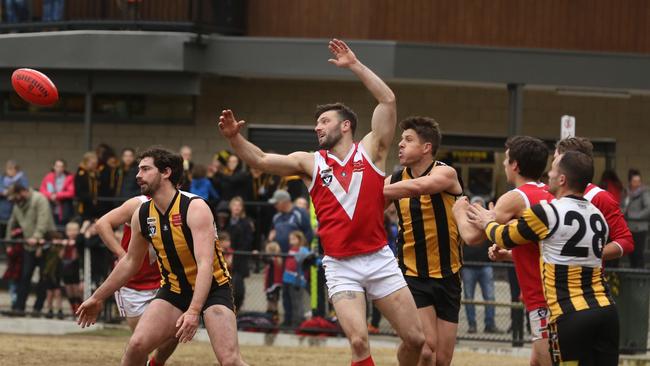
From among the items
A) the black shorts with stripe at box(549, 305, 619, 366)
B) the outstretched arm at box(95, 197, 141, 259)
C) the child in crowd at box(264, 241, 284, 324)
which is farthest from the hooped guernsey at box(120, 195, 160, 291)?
the child in crowd at box(264, 241, 284, 324)

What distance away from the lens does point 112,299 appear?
1755 centimetres

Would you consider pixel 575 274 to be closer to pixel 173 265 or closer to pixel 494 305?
pixel 173 265

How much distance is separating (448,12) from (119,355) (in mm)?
9943

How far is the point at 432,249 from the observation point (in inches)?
401

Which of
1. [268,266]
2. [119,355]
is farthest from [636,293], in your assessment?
[119,355]

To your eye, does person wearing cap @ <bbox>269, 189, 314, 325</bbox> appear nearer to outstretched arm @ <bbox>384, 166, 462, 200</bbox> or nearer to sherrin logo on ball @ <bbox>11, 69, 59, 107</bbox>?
sherrin logo on ball @ <bbox>11, 69, 59, 107</bbox>

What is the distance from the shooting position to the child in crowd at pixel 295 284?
16.6 m

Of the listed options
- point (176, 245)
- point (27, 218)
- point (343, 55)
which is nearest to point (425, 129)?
point (343, 55)

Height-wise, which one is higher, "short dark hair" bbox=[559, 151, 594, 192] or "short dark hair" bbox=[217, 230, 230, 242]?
"short dark hair" bbox=[559, 151, 594, 192]

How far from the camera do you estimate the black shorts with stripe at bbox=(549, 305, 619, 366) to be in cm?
794

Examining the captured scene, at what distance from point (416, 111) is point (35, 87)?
11374 millimetres

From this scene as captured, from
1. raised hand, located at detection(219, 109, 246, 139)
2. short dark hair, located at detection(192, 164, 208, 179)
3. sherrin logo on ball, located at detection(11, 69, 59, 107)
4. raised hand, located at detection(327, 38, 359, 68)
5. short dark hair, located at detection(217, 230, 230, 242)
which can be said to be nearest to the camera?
raised hand, located at detection(219, 109, 246, 139)

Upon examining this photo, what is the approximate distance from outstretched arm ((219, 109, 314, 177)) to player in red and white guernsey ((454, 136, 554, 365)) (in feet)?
4.53

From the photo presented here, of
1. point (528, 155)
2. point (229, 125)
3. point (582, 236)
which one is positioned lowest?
point (582, 236)
